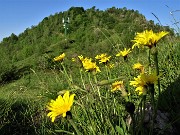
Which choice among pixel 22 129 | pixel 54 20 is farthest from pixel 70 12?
pixel 22 129

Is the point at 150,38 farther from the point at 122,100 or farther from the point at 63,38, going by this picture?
Result: the point at 63,38

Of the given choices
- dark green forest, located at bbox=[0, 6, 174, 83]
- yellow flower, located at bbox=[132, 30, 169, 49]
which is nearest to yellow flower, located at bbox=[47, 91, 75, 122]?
yellow flower, located at bbox=[132, 30, 169, 49]

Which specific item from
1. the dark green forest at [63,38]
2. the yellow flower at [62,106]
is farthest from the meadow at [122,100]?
the dark green forest at [63,38]

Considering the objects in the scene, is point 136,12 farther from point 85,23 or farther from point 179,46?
point 179,46

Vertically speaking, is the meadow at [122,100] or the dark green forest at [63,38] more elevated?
the dark green forest at [63,38]

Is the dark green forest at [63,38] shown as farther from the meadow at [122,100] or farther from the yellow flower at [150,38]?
the yellow flower at [150,38]

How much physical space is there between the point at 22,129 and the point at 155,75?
2.91 meters

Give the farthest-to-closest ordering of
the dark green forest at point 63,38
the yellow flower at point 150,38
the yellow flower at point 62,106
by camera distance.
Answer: the dark green forest at point 63,38 → the yellow flower at point 150,38 → the yellow flower at point 62,106

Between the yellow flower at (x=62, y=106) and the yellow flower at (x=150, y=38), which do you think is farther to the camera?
the yellow flower at (x=150, y=38)

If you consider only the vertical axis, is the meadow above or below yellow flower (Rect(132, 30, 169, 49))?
below

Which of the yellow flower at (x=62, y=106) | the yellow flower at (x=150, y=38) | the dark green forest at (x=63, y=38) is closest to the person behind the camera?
the yellow flower at (x=62, y=106)

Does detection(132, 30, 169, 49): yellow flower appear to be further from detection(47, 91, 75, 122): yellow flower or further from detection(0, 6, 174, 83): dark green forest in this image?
detection(0, 6, 174, 83): dark green forest

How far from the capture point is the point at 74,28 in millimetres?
15852

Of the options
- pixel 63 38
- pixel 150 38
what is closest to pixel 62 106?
pixel 150 38
